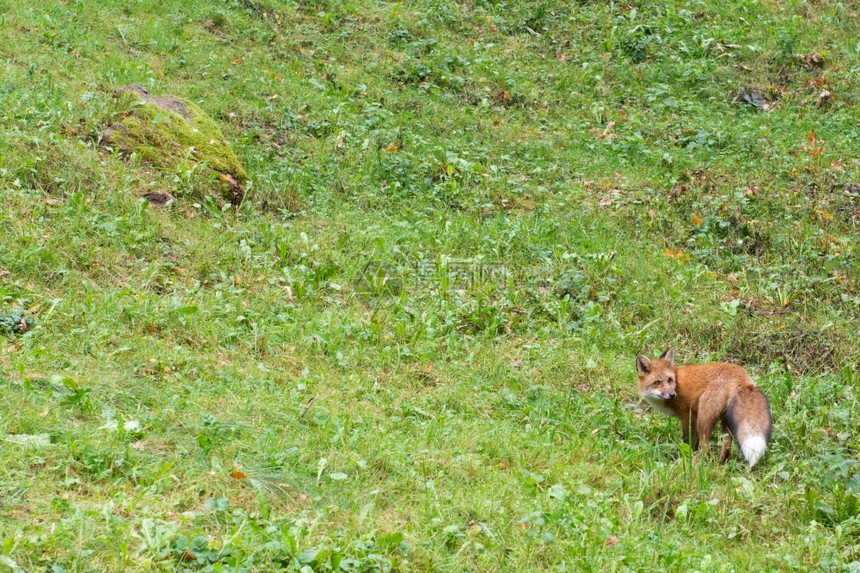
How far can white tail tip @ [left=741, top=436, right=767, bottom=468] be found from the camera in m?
6.24

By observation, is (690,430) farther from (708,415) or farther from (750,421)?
(750,421)

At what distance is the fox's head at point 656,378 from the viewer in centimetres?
702

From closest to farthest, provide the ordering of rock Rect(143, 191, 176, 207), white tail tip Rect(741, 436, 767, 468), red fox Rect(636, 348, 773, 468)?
white tail tip Rect(741, 436, 767, 468)
red fox Rect(636, 348, 773, 468)
rock Rect(143, 191, 176, 207)

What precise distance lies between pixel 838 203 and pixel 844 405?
524 cm

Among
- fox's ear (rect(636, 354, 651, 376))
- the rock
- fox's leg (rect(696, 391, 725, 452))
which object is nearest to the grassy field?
Answer: the rock

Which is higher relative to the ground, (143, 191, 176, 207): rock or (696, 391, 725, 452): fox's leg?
(143, 191, 176, 207): rock

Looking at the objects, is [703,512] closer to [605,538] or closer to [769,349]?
[605,538]

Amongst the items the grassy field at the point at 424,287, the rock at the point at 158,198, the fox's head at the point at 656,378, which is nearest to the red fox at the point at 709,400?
the fox's head at the point at 656,378

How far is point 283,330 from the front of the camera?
7684mm

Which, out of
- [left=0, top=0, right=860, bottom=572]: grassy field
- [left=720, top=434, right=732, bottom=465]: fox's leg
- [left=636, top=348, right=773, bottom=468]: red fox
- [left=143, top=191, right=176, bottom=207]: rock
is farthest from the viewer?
[left=143, top=191, right=176, bottom=207]: rock

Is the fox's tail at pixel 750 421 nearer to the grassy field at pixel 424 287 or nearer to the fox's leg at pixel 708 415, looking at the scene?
the fox's leg at pixel 708 415

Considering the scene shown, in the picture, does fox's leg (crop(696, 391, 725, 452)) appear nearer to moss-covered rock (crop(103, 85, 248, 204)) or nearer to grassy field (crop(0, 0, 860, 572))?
grassy field (crop(0, 0, 860, 572))

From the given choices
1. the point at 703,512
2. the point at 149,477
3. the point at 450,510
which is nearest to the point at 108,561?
the point at 149,477

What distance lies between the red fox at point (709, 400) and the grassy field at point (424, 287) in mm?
263
